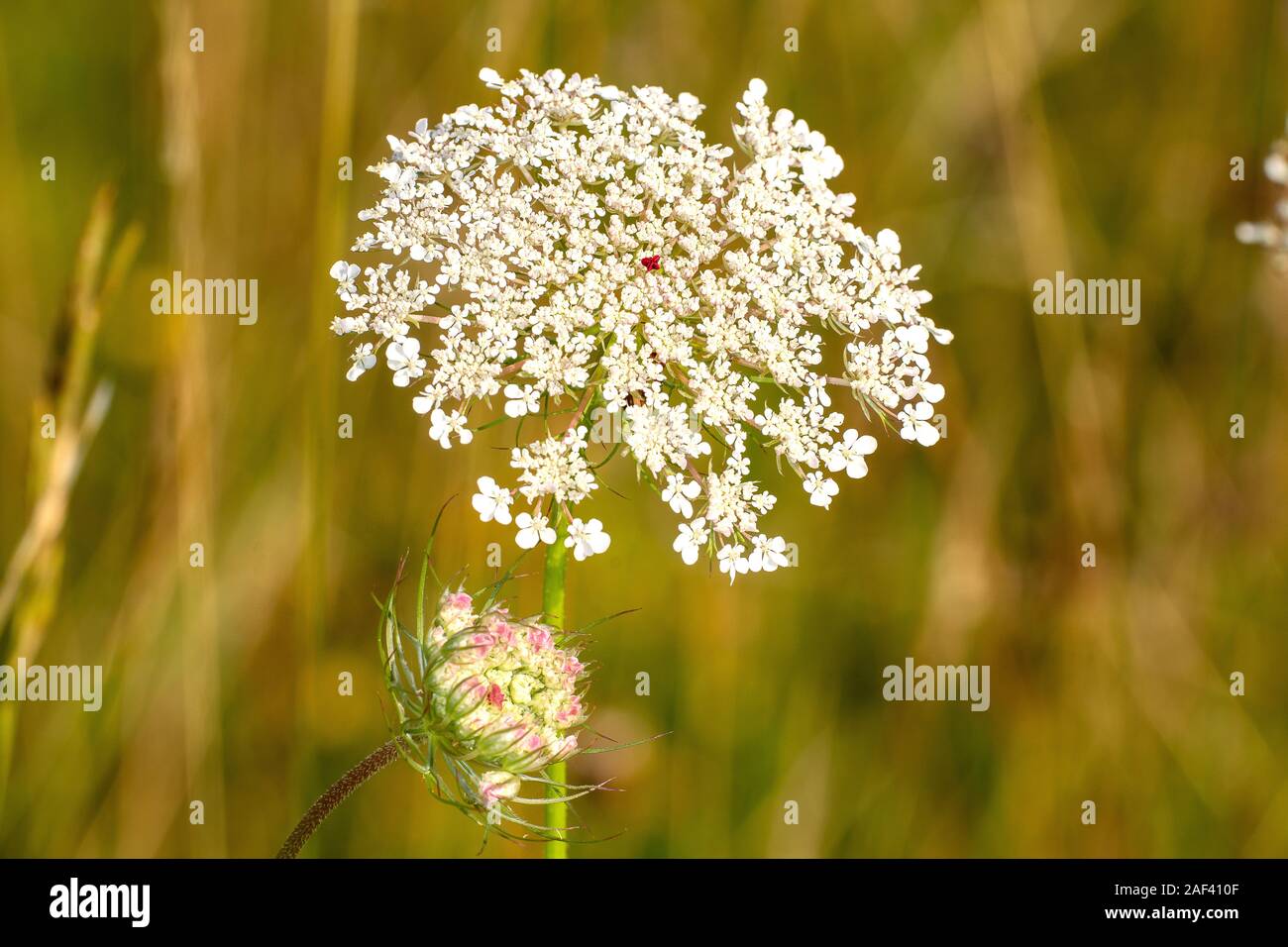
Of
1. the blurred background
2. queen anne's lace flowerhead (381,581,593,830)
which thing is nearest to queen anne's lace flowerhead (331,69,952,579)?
queen anne's lace flowerhead (381,581,593,830)

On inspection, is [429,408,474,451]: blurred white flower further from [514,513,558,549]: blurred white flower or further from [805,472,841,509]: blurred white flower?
[805,472,841,509]: blurred white flower

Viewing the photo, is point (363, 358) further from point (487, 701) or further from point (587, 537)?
point (487, 701)

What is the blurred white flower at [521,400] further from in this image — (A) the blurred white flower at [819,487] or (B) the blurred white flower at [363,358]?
(A) the blurred white flower at [819,487]

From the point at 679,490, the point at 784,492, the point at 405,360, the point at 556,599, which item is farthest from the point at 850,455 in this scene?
the point at 784,492

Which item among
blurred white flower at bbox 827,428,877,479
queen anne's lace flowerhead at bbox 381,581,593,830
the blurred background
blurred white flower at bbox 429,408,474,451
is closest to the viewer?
queen anne's lace flowerhead at bbox 381,581,593,830

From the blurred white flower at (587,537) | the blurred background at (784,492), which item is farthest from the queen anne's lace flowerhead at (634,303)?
the blurred background at (784,492)

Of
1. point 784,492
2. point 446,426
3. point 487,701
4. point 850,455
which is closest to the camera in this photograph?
point 487,701
